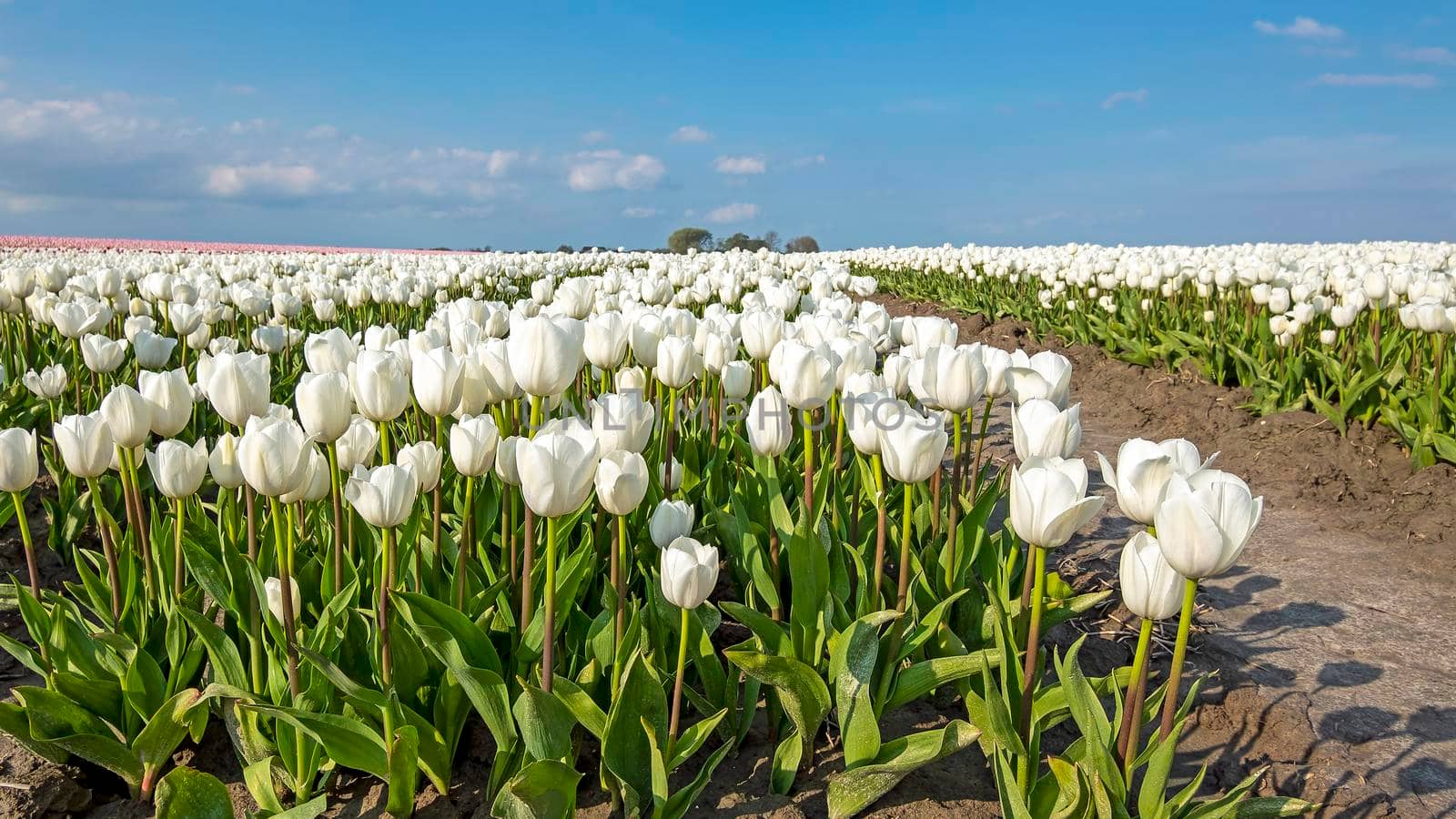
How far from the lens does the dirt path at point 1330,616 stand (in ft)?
8.41

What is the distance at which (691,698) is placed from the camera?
2.27m

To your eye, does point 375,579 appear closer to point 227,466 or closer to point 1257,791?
point 227,466

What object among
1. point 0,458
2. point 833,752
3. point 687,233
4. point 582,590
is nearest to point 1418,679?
point 833,752

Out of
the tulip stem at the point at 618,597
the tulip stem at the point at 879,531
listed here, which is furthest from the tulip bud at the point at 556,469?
the tulip stem at the point at 879,531

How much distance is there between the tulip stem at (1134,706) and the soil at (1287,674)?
18.1 inches

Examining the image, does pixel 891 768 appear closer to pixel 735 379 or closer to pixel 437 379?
pixel 437 379

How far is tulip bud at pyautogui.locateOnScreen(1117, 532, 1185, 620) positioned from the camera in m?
1.62

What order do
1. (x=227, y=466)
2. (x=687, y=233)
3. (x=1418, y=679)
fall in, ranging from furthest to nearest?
(x=687, y=233)
(x=1418, y=679)
(x=227, y=466)

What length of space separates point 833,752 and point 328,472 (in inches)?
58.4

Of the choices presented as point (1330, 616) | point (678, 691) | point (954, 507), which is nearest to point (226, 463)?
point (678, 691)

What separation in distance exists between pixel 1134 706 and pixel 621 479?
41.9 inches

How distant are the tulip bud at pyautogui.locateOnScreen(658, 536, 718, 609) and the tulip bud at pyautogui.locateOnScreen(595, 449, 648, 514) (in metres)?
0.13

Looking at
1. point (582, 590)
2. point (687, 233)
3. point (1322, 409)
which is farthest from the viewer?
point (687, 233)

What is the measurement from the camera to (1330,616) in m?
3.64
